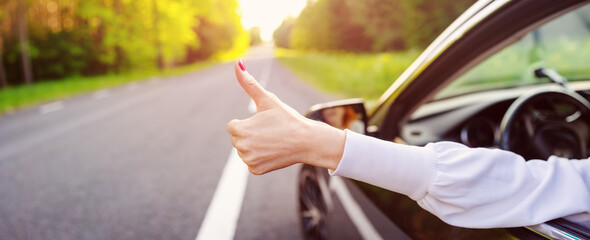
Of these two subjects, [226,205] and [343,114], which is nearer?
[343,114]

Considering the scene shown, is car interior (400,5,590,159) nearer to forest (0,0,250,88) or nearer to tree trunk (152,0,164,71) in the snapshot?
forest (0,0,250,88)

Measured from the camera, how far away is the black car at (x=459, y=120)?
1212 mm

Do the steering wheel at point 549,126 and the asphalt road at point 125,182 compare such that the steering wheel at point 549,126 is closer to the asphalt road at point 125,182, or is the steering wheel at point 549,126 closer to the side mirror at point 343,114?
the side mirror at point 343,114

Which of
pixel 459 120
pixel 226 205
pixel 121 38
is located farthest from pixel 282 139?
pixel 121 38

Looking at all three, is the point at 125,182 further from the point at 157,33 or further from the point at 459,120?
the point at 157,33

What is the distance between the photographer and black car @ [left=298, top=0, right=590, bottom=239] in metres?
1.21

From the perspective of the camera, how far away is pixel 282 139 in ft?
3.28

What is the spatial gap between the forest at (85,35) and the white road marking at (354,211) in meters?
16.4

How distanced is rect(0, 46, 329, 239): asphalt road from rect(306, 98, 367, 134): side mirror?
13.7 inches

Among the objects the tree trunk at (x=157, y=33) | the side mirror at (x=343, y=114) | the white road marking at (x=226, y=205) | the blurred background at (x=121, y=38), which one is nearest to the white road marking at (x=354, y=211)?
the side mirror at (x=343, y=114)

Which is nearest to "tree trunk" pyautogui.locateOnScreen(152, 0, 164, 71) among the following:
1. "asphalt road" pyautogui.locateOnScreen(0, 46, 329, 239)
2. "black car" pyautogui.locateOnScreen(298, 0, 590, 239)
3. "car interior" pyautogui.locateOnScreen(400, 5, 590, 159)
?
"asphalt road" pyautogui.locateOnScreen(0, 46, 329, 239)

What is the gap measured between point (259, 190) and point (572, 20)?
6.00 metres

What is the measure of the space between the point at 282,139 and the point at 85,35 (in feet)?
96.1

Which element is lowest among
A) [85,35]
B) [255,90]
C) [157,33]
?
[255,90]
